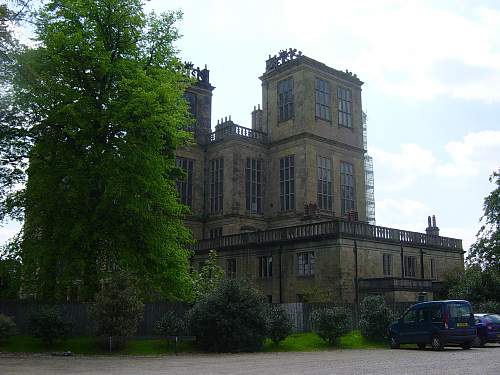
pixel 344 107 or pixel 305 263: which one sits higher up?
pixel 344 107

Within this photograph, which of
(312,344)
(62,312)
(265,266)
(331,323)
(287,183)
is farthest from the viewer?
(287,183)

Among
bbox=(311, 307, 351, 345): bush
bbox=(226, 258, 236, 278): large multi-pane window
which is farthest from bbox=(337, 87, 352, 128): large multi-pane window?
bbox=(311, 307, 351, 345): bush

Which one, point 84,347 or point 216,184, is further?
point 216,184

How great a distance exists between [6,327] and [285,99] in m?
36.7

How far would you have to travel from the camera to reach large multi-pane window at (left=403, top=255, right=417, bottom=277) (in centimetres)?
4362

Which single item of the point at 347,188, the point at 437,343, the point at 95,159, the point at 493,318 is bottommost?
the point at 437,343

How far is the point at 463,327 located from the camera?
82.3 feet

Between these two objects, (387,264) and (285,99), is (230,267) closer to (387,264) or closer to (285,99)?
(387,264)

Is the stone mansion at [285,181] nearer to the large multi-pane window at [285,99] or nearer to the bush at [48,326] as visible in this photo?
the large multi-pane window at [285,99]

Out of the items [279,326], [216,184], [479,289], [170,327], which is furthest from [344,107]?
[170,327]

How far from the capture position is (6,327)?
25.6 meters

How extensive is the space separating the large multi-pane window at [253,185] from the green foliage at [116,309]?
2993 cm

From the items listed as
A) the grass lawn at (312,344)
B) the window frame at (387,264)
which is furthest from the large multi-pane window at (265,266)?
the grass lawn at (312,344)

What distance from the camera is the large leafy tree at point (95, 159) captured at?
27906 mm
